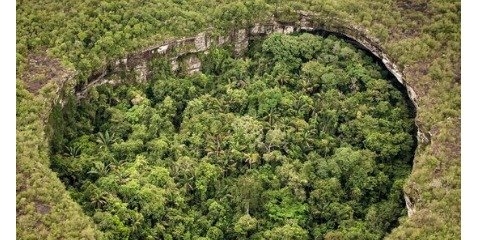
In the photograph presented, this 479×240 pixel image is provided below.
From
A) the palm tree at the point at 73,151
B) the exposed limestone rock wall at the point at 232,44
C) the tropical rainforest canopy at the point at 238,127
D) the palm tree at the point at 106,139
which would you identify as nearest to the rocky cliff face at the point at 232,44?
the exposed limestone rock wall at the point at 232,44

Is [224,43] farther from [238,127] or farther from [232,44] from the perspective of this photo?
[238,127]

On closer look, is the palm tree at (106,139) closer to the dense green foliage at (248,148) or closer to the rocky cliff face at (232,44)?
the dense green foliage at (248,148)

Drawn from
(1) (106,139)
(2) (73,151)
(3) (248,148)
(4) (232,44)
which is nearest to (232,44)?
(4) (232,44)

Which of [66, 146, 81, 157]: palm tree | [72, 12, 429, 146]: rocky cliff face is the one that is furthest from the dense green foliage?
[72, 12, 429, 146]: rocky cliff face

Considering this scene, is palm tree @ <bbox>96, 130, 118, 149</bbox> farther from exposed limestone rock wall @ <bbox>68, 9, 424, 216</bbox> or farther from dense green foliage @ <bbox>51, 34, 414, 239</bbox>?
exposed limestone rock wall @ <bbox>68, 9, 424, 216</bbox>

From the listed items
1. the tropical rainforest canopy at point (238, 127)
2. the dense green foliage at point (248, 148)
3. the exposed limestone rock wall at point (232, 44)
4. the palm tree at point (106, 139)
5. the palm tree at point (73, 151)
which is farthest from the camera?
the exposed limestone rock wall at point (232, 44)

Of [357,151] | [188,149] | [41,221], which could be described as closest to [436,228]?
[357,151]

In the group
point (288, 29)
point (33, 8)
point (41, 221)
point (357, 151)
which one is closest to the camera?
point (41, 221)

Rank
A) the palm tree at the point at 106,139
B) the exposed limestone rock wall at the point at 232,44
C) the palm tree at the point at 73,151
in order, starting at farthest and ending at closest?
the exposed limestone rock wall at the point at 232,44
the palm tree at the point at 106,139
the palm tree at the point at 73,151

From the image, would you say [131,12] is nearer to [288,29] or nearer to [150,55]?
[150,55]
